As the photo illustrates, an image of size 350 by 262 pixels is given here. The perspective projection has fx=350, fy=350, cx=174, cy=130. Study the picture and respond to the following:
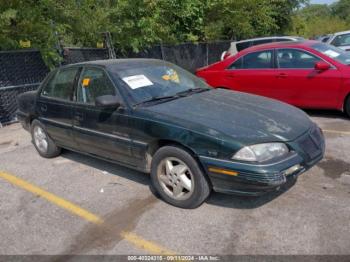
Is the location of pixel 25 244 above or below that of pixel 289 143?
below

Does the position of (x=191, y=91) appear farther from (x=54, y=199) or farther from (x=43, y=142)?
(x=43, y=142)

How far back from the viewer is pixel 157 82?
440 cm

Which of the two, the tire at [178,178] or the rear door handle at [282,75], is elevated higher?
the rear door handle at [282,75]

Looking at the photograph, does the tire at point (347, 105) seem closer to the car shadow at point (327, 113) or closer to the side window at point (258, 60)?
the car shadow at point (327, 113)

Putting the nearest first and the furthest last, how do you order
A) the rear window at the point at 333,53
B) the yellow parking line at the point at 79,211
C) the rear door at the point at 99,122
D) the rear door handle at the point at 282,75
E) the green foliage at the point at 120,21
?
the yellow parking line at the point at 79,211
the rear door at the point at 99,122
the rear window at the point at 333,53
the rear door handle at the point at 282,75
the green foliage at the point at 120,21

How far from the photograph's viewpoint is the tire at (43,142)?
5520 millimetres

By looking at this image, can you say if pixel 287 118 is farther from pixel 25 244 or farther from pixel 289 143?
pixel 25 244

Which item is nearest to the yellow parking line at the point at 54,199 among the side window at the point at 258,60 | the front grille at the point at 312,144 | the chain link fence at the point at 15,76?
the front grille at the point at 312,144

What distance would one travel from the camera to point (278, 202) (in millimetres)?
3713

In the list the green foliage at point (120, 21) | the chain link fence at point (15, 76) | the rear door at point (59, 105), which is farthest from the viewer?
the green foliage at point (120, 21)

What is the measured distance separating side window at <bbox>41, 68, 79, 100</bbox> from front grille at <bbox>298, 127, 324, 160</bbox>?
120 inches

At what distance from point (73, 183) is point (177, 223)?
1830 millimetres

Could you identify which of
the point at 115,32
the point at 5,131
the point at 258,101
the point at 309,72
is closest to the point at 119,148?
the point at 258,101

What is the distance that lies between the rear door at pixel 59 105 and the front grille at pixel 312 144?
3.00m
